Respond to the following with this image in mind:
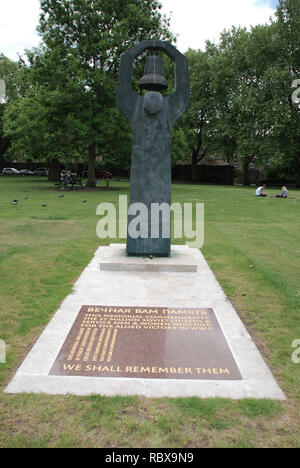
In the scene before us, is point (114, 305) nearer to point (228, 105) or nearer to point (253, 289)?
point (253, 289)

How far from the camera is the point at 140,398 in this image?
11.4ft

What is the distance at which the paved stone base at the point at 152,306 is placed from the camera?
3.61m

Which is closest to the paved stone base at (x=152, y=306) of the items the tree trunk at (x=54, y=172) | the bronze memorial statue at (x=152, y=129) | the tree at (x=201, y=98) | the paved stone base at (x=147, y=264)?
the paved stone base at (x=147, y=264)

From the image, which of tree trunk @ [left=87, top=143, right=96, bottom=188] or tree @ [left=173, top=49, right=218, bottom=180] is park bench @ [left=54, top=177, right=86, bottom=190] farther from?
tree @ [left=173, top=49, right=218, bottom=180]

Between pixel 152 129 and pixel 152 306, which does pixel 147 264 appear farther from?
pixel 152 129

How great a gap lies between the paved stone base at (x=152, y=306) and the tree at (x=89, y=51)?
1892cm

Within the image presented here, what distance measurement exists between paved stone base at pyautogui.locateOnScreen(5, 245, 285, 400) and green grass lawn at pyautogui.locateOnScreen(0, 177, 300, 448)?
129mm

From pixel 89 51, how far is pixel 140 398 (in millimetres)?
25136

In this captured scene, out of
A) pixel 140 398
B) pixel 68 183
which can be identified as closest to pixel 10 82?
pixel 68 183

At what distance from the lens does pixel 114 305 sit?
5590 mm

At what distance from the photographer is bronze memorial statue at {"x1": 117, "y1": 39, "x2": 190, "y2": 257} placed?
7438 millimetres

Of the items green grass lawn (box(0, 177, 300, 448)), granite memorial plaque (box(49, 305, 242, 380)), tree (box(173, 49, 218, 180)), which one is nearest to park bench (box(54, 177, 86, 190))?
green grass lawn (box(0, 177, 300, 448))
